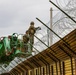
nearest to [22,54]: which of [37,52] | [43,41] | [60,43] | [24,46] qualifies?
[24,46]

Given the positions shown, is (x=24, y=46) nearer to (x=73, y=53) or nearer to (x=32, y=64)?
(x=32, y=64)

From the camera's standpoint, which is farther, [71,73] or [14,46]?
[14,46]

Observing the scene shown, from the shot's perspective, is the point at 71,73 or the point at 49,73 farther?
the point at 49,73

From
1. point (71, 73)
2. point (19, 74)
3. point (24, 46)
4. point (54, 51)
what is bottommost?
point (71, 73)

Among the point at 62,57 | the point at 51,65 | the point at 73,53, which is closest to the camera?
the point at 73,53

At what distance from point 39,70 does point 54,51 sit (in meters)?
4.65

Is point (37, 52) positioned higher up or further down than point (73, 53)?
higher up

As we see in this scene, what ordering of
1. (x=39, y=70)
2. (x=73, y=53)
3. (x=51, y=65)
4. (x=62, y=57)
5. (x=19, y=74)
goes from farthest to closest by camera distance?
(x=19, y=74) → (x=39, y=70) → (x=51, y=65) → (x=62, y=57) → (x=73, y=53)

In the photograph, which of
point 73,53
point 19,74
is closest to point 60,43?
point 73,53

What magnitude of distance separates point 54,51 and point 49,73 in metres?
2.72

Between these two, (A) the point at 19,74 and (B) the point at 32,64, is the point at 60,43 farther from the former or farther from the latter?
(A) the point at 19,74

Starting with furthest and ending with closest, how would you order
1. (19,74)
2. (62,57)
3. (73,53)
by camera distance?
(19,74) < (62,57) < (73,53)

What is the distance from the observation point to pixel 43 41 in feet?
48.3

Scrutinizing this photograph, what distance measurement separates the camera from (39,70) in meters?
18.8
